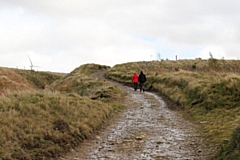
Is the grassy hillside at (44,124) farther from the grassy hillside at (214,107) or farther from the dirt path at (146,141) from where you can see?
the grassy hillside at (214,107)

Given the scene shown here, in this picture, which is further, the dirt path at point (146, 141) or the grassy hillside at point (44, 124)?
the dirt path at point (146, 141)

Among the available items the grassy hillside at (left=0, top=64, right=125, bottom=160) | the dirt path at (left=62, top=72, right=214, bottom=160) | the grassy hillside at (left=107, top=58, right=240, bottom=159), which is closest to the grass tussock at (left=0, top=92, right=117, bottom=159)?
the grassy hillside at (left=0, top=64, right=125, bottom=160)

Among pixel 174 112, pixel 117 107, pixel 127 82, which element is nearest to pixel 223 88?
pixel 174 112

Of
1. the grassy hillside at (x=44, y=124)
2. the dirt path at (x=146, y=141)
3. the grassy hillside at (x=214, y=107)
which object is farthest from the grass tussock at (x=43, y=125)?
the grassy hillside at (x=214, y=107)

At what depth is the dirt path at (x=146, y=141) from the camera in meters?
10.3

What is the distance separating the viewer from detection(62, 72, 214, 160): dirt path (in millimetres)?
10280

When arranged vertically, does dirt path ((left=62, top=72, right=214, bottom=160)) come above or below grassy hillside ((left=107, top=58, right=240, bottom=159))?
below

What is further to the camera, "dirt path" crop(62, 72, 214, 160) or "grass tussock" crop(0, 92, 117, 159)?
"dirt path" crop(62, 72, 214, 160)

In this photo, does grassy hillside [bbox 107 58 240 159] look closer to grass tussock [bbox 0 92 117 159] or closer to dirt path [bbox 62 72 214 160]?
dirt path [bbox 62 72 214 160]

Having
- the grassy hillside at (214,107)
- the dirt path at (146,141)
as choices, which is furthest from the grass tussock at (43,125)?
the grassy hillside at (214,107)

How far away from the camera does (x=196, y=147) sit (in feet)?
35.9

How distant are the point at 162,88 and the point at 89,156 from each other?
17.4m

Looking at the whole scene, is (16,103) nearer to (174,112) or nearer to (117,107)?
(117,107)

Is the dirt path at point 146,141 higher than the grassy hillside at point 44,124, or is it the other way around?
the grassy hillside at point 44,124
